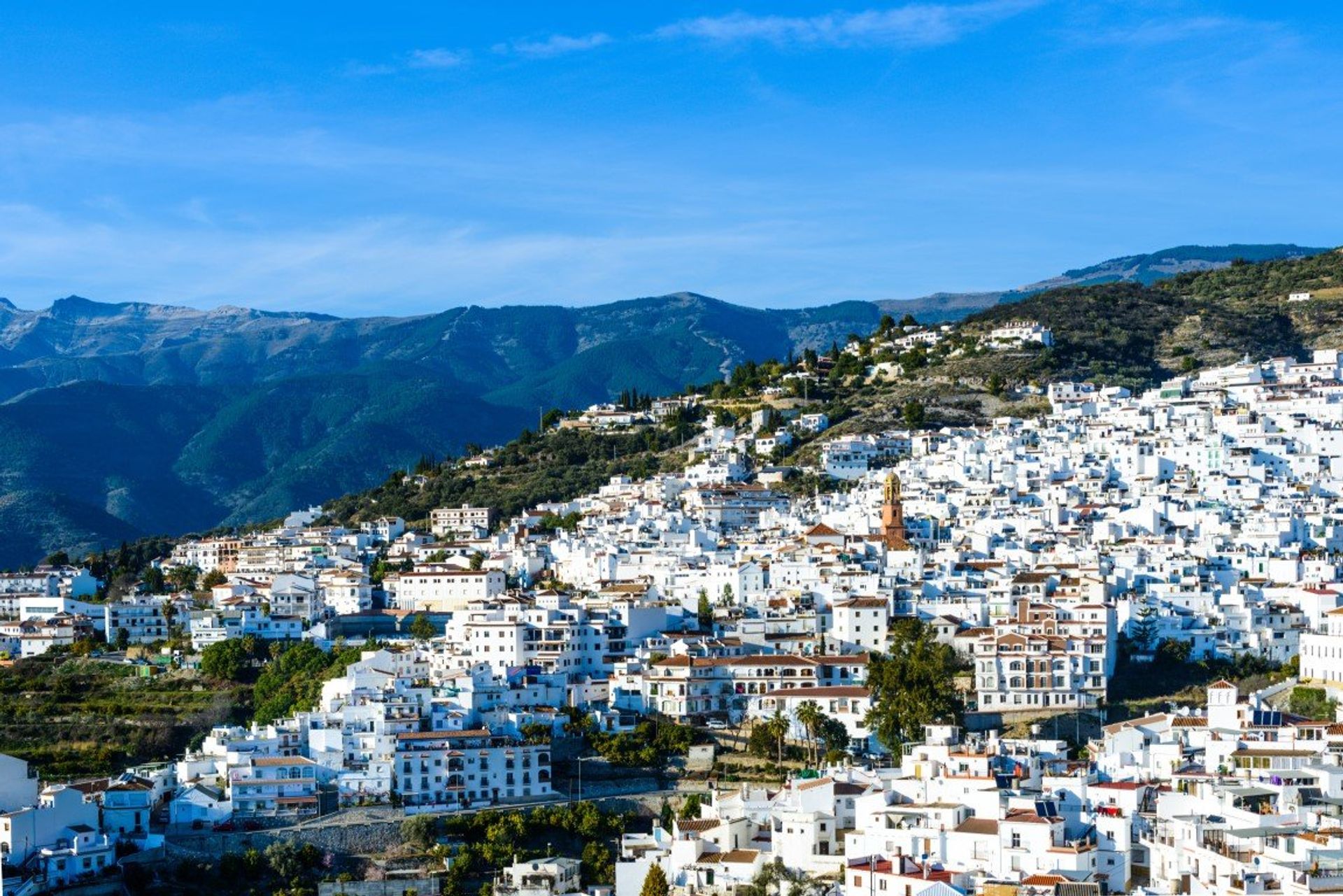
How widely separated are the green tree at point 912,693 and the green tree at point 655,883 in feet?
20.5

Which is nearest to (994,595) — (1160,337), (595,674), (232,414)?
(595,674)

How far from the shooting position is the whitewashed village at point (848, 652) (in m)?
27.0

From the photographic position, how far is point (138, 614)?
168 feet

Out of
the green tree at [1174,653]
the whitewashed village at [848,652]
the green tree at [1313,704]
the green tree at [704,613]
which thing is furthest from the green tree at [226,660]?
the green tree at [1313,704]

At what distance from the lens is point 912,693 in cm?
3512

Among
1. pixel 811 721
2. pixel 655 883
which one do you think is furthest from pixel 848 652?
pixel 655 883

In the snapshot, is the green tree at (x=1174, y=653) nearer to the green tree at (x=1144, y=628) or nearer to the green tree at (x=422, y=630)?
the green tree at (x=1144, y=628)

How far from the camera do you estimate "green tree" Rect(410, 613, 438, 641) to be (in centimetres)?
4622

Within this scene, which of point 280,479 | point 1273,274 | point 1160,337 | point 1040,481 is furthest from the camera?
point 280,479

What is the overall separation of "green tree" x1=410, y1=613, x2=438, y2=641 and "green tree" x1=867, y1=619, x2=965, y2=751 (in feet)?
39.3

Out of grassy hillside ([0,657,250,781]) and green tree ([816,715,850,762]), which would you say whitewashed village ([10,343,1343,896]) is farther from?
grassy hillside ([0,657,250,781])

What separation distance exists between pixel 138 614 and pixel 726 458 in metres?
Answer: 20.4

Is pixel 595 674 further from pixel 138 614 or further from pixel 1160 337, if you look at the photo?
pixel 1160 337

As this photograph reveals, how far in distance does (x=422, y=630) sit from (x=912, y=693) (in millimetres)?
15017
